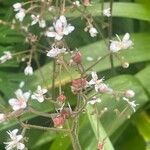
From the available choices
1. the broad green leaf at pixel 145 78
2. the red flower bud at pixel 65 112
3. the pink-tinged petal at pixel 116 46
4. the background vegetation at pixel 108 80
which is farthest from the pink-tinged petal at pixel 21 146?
the broad green leaf at pixel 145 78

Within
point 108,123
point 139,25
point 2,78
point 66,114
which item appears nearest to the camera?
point 66,114

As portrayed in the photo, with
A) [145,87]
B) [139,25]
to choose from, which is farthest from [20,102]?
[139,25]

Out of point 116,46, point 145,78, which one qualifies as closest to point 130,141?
point 145,78

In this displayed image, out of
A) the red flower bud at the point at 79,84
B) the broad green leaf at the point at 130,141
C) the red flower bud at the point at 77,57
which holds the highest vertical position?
the red flower bud at the point at 77,57

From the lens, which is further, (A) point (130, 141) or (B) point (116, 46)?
(A) point (130, 141)

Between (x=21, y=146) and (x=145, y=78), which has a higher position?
(x=145, y=78)

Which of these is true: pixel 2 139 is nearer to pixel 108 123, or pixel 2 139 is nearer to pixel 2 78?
pixel 2 78

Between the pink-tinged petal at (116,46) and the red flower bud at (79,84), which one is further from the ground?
the pink-tinged petal at (116,46)

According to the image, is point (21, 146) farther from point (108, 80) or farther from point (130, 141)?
point (130, 141)

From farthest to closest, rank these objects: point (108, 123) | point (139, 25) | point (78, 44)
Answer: point (139, 25), point (78, 44), point (108, 123)

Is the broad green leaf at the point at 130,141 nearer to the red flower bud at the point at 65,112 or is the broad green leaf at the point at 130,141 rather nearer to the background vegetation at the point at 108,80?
the background vegetation at the point at 108,80

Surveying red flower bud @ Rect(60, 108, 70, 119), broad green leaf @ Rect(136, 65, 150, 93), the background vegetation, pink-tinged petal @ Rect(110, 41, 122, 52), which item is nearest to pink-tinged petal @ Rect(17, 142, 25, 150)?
red flower bud @ Rect(60, 108, 70, 119)
